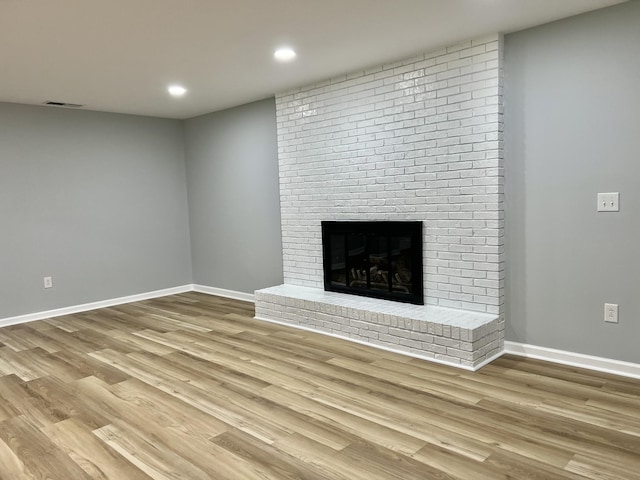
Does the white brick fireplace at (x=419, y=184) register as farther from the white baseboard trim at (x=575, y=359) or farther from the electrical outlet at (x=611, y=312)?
the electrical outlet at (x=611, y=312)

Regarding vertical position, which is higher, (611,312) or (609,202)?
(609,202)

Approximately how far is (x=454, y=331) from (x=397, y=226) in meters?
1.06

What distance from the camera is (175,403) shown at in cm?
280

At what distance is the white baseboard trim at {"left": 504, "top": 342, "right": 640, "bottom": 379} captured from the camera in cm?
293

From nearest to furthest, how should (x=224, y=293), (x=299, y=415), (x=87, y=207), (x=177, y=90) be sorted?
(x=299, y=415)
(x=177, y=90)
(x=87, y=207)
(x=224, y=293)

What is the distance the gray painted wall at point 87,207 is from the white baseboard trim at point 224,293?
0.82 feet

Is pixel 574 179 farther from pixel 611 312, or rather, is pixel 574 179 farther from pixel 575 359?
pixel 575 359

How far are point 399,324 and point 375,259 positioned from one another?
0.78 metres

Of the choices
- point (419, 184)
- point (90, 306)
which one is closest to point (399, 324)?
point (419, 184)

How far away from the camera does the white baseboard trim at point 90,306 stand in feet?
15.9

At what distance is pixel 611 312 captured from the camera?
2963mm

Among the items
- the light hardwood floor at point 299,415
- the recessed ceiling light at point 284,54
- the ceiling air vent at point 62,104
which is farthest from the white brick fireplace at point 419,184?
the ceiling air vent at point 62,104

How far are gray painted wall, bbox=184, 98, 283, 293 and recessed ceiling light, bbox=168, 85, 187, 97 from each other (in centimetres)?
87

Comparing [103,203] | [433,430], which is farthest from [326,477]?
[103,203]
